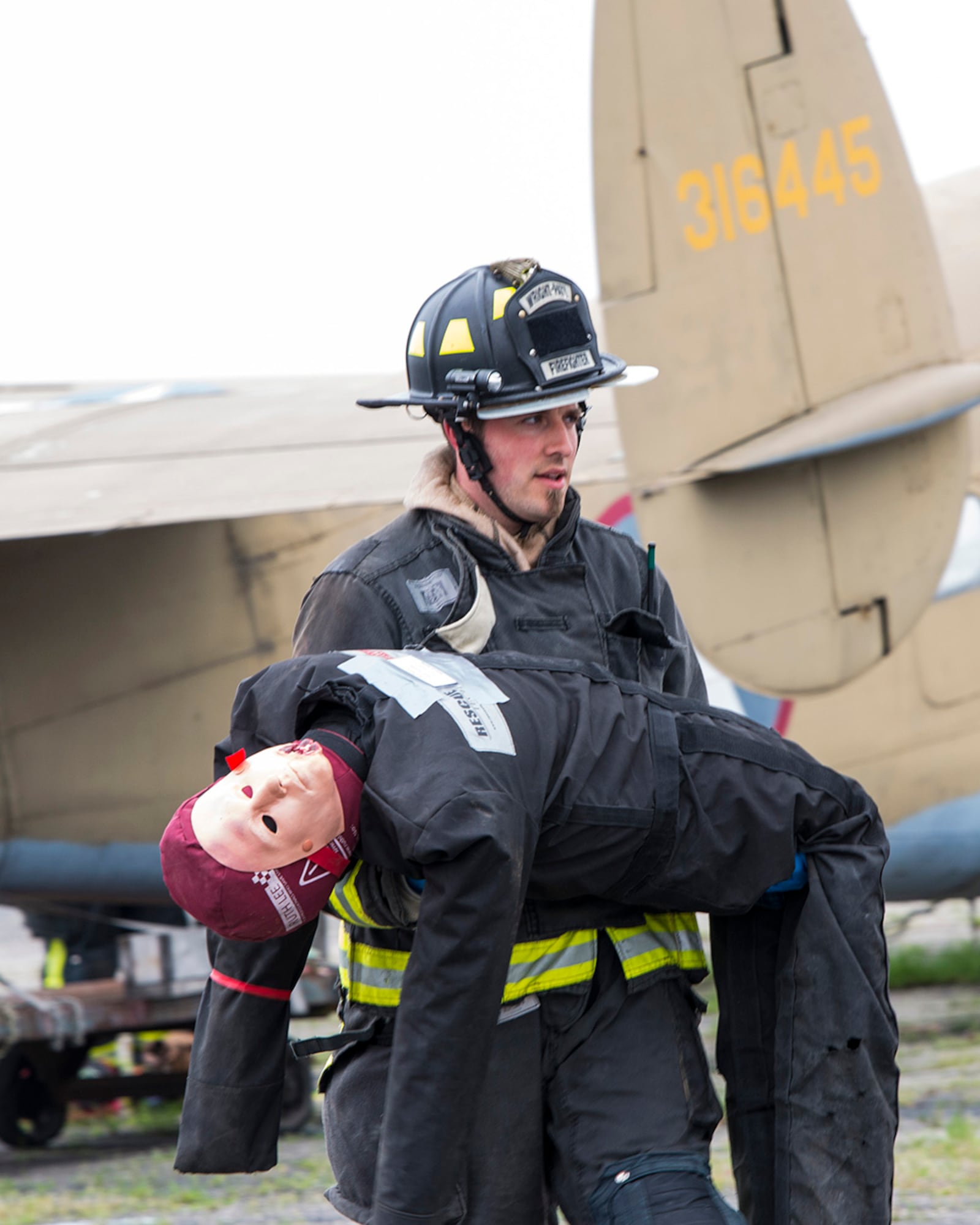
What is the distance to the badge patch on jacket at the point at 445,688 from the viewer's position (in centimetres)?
222

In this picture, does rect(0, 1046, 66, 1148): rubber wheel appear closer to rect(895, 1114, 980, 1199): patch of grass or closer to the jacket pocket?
rect(895, 1114, 980, 1199): patch of grass

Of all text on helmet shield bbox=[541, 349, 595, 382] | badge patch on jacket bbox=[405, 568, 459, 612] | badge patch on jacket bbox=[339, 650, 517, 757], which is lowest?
badge patch on jacket bbox=[339, 650, 517, 757]

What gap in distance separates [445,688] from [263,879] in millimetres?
395

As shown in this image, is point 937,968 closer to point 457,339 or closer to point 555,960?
point 555,960

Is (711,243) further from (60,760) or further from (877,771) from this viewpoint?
(60,760)

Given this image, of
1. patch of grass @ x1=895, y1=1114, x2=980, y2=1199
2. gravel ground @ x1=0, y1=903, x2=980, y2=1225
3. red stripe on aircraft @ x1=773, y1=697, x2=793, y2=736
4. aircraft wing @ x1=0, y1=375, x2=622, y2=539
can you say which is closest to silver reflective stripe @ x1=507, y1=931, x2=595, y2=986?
gravel ground @ x1=0, y1=903, x2=980, y2=1225

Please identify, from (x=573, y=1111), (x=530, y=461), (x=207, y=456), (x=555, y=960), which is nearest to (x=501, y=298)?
(x=530, y=461)

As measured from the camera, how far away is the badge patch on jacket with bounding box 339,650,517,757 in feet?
7.28

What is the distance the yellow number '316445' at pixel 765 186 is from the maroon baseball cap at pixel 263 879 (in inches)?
139

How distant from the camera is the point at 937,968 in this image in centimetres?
974

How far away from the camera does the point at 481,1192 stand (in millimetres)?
2406

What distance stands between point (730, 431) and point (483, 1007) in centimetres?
355

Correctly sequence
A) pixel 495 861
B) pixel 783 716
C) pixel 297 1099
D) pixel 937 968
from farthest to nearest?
pixel 937 968 < pixel 297 1099 < pixel 783 716 < pixel 495 861

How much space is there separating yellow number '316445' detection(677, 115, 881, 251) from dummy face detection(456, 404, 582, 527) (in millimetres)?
2802
